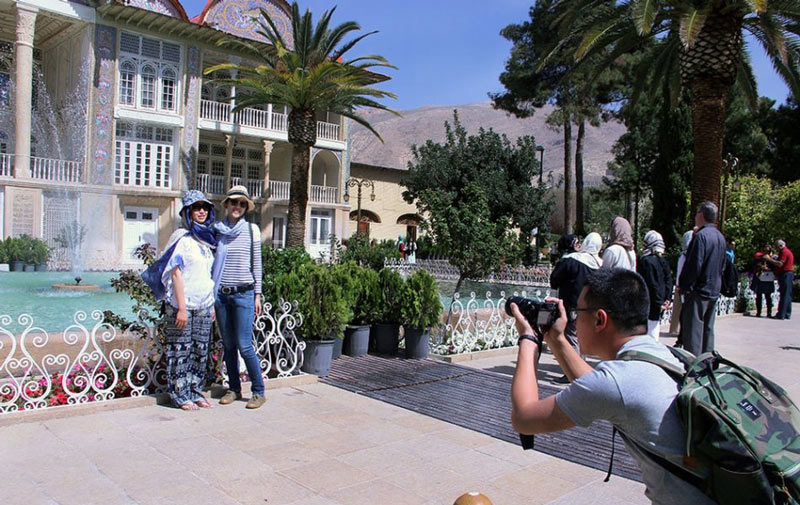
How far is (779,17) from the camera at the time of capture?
13.5 metres

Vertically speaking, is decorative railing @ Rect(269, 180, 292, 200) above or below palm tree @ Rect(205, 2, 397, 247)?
below

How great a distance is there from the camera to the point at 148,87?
89.8 feet

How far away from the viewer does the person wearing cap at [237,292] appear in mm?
5309

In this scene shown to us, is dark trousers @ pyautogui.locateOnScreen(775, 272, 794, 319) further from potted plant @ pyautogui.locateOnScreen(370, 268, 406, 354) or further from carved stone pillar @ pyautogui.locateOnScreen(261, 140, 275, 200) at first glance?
carved stone pillar @ pyautogui.locateOnScreen(261, 140, 275, 200)

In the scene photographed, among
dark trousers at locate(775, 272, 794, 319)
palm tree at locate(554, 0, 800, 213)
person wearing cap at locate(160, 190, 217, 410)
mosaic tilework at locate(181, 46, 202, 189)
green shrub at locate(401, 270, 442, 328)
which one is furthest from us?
mosaic tilework at locate(181, 46, 202, 189)

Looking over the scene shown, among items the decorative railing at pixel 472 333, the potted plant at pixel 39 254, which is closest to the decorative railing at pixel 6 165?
the potted plant at pixel 39 254

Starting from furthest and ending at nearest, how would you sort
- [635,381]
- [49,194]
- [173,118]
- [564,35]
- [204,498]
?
1. [173,118]
2. [49,194]
3. [564,35]
4. [204,498]
5. [635,381]

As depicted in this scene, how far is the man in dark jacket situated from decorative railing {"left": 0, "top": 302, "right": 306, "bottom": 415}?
12.4 feet

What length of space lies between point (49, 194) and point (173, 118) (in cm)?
580

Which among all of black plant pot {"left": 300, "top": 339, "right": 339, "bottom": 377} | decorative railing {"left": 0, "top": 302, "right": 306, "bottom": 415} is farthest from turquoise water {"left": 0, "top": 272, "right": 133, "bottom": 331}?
black plant pot {"left": 300, "top": 339, "right": 339, "bottom": 377}

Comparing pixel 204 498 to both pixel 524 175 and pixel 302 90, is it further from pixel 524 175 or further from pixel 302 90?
pixel 524 175

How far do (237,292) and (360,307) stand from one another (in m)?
2.51

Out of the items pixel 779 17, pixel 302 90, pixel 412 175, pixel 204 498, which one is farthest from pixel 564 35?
pixel 412 175

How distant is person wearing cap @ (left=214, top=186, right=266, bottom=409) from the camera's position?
209 inches
